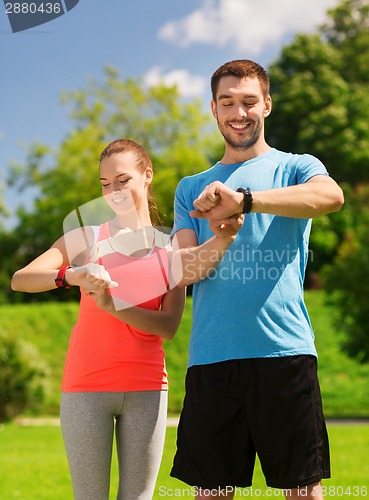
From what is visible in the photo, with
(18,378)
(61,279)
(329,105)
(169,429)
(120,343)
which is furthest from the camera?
(329,105)

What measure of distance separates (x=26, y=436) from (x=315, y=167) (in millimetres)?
9666

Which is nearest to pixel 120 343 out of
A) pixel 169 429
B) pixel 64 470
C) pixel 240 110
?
pixel 240 110

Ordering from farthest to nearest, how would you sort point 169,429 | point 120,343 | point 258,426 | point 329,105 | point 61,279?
1. point 329,105
2. point 169,429
3. point 120,343
4. point 61,279
5. point 258,426

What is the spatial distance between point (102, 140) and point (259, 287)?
23803 mm

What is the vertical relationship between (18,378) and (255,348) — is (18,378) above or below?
below

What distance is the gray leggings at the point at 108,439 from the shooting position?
2434mm

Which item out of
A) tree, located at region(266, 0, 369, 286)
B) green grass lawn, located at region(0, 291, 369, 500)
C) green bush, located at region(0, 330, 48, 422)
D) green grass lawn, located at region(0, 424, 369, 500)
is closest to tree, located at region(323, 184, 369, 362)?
green grass lawn, located at region(0, 291, 369, 500)

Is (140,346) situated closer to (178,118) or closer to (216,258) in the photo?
(216,258)

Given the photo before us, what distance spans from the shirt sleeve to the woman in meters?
0.57

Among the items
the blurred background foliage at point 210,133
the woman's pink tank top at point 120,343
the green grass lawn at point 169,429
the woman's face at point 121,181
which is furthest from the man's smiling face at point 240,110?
Answer: the blurred background foliage at point 210,133

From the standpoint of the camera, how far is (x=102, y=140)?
25594mm

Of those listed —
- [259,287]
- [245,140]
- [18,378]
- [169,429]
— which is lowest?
[169,429]

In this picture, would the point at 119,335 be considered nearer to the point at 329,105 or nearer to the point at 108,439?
the point at 108,439

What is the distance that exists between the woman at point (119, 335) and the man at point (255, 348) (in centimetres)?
16
